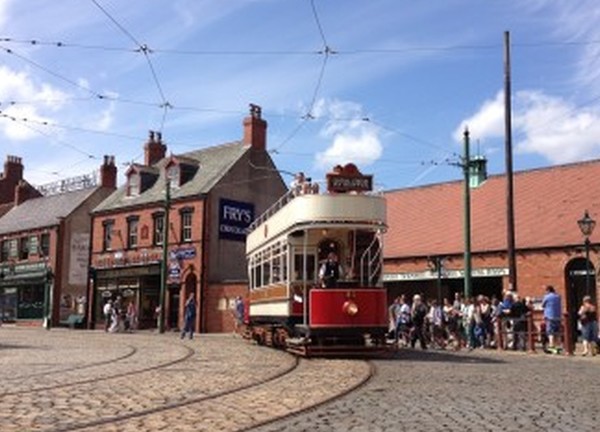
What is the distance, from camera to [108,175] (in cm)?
5053

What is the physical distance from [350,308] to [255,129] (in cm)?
2701

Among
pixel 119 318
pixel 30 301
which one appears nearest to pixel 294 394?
pixel 119 318

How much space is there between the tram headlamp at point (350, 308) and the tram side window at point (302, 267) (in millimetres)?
1257

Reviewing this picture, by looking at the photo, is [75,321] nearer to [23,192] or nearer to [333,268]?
[23,192]

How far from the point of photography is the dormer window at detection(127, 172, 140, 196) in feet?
146

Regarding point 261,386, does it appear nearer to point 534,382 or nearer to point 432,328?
point 534,382

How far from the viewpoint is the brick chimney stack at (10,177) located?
193 ft

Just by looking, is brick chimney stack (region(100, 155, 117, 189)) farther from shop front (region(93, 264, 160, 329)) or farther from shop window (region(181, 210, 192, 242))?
shop window (region(181, 210, 192, 242))

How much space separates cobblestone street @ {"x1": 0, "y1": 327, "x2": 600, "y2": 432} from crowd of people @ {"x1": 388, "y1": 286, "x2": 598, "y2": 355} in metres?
2.79

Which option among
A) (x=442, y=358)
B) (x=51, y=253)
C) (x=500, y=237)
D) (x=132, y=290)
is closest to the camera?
(x=442, y=358)

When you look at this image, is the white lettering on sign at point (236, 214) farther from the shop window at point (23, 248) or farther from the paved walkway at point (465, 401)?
the paved walkway at point (465, 401)

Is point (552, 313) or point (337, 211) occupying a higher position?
point (337, 211)

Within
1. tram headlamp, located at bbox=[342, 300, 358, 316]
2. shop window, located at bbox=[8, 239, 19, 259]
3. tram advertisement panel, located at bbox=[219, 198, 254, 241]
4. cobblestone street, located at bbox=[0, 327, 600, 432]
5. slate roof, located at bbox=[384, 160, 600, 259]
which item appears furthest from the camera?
shop window, located at bbox=[8, 239, 19, 259]

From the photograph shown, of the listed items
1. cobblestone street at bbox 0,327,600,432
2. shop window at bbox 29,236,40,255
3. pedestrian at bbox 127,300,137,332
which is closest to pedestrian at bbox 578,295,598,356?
cobblestone street at bbox 0,327,600,432
